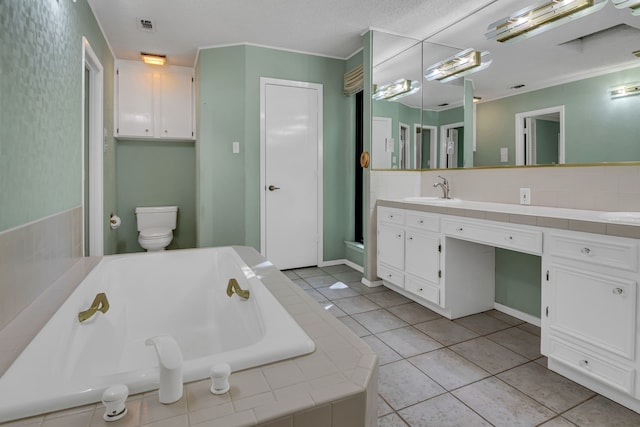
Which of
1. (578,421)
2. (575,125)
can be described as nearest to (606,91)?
(575,125)

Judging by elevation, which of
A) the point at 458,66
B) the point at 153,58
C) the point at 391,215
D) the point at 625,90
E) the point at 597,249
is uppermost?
the point at 153,58

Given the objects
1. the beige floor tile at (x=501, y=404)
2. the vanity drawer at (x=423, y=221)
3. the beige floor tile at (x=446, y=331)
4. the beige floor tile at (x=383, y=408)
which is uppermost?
the vanity drawer at (x=423, y=221)

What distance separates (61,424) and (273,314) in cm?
Answer: 63

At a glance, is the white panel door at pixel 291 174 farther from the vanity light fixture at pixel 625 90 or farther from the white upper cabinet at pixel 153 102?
the vanity light fixture at pixel 625 90

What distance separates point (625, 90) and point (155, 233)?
162 inches

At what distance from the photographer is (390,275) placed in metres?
3.13

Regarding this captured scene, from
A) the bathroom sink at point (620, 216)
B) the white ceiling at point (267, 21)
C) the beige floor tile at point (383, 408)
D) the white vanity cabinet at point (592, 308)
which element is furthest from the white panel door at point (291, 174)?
the bathroom sink at point (620, 216)

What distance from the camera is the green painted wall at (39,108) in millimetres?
1257

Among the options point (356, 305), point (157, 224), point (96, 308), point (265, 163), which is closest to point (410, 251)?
point (356, 305)

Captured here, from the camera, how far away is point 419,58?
336 cm

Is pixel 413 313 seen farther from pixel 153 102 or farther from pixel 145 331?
pixel 153 102

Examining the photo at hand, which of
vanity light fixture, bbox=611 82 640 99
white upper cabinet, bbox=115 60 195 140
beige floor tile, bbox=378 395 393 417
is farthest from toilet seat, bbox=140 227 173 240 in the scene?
vanity light fixture, bbox=611 82 640 99

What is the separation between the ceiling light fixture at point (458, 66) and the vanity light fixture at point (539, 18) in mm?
178

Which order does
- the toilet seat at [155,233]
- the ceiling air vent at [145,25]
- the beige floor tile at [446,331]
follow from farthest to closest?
the toilet seat at [155,233] → the ceiling air vent at [145,25] → the beige floor tile at [446,331]
